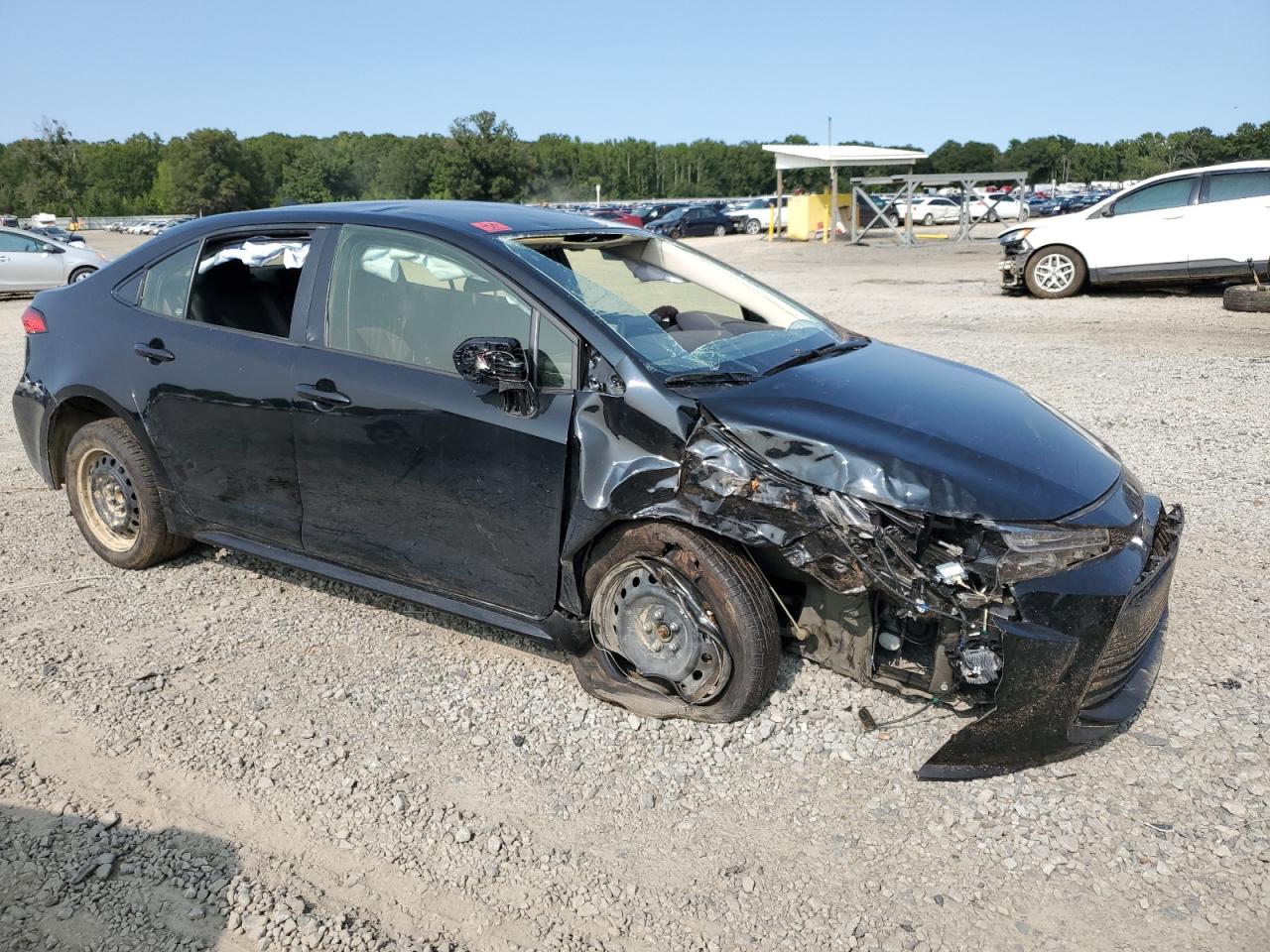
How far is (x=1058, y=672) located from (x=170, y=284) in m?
4.00

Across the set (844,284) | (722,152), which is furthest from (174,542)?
(722,152)

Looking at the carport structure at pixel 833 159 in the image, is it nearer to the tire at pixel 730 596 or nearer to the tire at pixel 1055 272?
the tire at pixel 1055 272

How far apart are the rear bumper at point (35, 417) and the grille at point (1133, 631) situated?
15.4 feet

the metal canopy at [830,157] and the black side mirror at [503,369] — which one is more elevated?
the metal canopy at [830,157]

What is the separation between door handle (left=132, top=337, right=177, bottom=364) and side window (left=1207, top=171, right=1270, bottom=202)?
44.3 ft

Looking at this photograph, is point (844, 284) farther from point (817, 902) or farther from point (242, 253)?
point (817, 902)

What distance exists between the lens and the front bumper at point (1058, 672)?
3057 millimetres

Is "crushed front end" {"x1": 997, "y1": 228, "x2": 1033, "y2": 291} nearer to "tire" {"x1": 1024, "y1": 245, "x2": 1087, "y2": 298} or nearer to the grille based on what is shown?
"tire" {"x1": 1024, "y1": 245, "x2": 1087, "y2": 298}

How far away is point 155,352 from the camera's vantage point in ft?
14.7

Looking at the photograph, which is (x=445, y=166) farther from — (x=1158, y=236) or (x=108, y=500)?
(x=108, y=500)

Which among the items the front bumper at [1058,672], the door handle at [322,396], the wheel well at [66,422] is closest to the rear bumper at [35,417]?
the wheel well at [66,422]

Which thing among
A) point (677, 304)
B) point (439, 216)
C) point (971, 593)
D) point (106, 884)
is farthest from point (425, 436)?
point (971, 593)

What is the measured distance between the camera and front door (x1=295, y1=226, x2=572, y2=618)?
3.60m

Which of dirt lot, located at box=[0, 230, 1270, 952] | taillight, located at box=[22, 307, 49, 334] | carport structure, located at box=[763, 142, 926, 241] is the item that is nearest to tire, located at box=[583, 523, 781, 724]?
dirt lot, located at box=[0, 230, 1270, 952]
